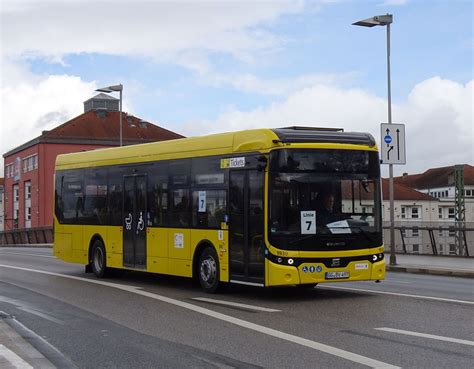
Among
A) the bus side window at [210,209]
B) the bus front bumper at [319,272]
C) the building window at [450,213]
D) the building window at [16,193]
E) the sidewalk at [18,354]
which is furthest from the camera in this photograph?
the building window at [450,213]

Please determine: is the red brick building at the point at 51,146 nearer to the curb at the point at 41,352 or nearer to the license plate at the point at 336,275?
the license plate at the point at 336,275

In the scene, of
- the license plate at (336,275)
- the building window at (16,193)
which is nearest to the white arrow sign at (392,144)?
the license plate at (336,275)

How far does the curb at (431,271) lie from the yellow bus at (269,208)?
6489 millimetres

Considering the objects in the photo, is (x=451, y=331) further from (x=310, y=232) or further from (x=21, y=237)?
(x=21, y=237)

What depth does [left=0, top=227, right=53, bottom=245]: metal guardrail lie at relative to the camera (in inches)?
2335

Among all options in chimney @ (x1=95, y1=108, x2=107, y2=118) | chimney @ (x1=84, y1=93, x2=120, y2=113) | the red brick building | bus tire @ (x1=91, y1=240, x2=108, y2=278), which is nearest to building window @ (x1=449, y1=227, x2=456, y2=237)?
bus tire @ (x1=91, y1=240, x2=108, y2=278)

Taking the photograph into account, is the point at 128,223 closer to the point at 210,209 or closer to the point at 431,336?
the point at 210,209

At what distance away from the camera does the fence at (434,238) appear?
26.4 m

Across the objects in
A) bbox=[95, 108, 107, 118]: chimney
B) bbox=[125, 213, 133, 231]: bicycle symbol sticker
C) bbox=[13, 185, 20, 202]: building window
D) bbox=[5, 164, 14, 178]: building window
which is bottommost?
bbox=[125, 213, 133, 231]: bicycle symbol sticker

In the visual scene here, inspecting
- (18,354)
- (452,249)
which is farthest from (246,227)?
(452,249)

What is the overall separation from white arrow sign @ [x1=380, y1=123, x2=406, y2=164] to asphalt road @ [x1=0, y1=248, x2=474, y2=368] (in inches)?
257

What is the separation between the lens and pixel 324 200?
13164 mm

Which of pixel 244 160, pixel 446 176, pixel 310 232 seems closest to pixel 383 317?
pixel 310 232

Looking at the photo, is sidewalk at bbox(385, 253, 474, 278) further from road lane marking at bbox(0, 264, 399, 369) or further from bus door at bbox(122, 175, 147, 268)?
road lane marking at bbox(0, 264, 399, 369)
